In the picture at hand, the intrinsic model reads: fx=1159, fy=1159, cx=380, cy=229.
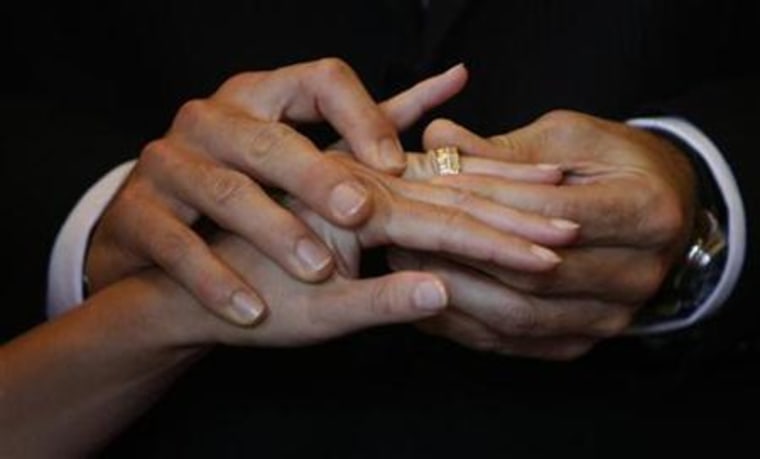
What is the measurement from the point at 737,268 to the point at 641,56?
0.24 metres

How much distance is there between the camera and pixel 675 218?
823 millimetres

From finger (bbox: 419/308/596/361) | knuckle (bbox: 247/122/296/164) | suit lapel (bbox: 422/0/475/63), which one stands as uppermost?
suit lapel (bbox: 422/0/475/63)

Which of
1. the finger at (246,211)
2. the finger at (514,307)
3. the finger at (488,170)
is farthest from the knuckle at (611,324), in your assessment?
the finger at (246,211)

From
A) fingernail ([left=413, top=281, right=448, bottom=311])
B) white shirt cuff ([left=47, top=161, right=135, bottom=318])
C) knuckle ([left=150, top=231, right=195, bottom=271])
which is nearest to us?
fingernail ([left=413, top=281, right=448, bottom=311])

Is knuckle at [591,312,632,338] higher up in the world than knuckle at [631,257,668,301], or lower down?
lower down

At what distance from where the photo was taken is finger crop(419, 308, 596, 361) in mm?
850

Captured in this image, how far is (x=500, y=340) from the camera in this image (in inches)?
33.9

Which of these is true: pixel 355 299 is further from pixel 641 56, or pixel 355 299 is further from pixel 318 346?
pixel 641 56

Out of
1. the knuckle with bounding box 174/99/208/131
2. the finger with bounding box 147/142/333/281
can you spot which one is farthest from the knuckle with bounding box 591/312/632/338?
the knuckle with bounding box 174/99/208/131

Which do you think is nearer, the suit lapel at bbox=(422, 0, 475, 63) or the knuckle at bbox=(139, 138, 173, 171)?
the knuckle at bbox=(139, 138, 173, 171)

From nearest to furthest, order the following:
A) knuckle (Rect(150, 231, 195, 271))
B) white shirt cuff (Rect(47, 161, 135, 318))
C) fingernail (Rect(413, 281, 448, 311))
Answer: fingernail (Rect(413, 281, 448, 311)), knuckle (Rect(150, 231, 195, 271)), white shirt cuff (Rect(47, 161, 135, 318))

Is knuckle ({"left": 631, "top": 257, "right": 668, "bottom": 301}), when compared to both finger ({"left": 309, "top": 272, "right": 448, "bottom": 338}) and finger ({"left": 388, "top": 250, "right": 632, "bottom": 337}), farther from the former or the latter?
finger ({"left": 309, "top": 272, "right": 448, "bottom": 338})

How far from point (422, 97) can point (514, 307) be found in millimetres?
185

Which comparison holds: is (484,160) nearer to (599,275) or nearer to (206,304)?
(599,275)
